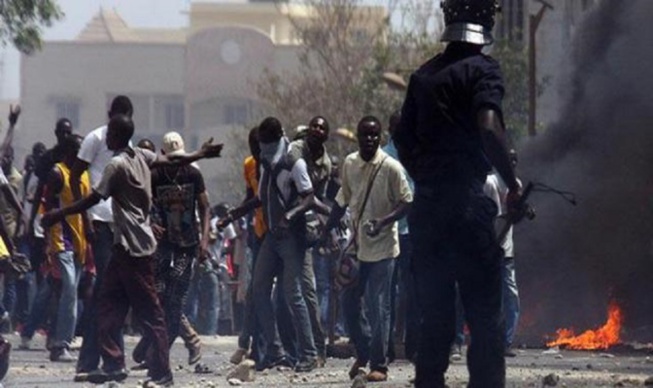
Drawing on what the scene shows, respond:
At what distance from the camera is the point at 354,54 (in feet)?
203

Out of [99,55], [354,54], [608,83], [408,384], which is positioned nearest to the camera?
[408,384]

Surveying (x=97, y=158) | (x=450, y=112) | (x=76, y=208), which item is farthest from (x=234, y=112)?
(x=450, y=112)

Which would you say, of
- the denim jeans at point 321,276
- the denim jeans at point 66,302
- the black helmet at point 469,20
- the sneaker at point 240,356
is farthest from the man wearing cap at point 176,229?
the black helmet at point 469,20

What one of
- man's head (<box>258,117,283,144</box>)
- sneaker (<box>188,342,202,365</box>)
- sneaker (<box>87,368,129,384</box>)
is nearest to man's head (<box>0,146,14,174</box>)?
sneaker (<box>188,342,202,365</box>)

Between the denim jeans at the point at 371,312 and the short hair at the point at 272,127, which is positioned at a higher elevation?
the short hair at the point at 272,127

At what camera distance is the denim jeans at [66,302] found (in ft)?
54.4

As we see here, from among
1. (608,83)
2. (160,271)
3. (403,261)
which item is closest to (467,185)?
(160,271)

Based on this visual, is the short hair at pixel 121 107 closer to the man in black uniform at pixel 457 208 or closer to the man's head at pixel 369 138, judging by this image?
the man's head at pixel 369 138

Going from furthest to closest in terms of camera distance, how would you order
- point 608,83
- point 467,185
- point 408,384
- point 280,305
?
point 608,83 < point 280,305 < point 408,384 < point 467,185

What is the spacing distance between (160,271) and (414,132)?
14.8ft

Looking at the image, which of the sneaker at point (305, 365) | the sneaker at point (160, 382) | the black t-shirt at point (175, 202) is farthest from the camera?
the sneaker at point (305, 365)

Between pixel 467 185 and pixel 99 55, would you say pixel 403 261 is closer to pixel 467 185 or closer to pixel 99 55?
pixel 467 185

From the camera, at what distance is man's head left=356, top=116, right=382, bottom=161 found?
14312 millimetres

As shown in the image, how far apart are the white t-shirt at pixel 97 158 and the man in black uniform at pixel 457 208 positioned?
447 centimetres
